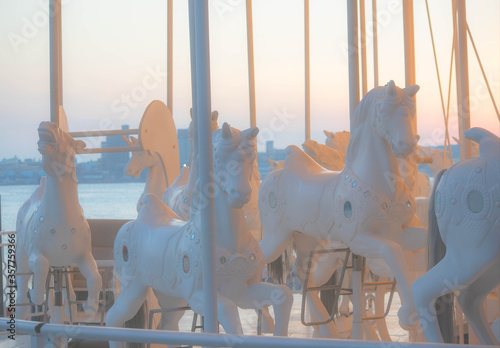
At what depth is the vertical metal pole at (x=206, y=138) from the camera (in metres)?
2.09

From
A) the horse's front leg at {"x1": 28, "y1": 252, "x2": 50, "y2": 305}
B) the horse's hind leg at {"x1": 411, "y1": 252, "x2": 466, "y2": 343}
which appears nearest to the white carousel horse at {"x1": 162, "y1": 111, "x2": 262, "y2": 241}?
the horse's front leg at {"x1": 28, "y1": 252, "x2": 50, "y2": 305}

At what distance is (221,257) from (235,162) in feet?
1.31

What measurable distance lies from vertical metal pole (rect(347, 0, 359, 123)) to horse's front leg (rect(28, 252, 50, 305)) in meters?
1.87

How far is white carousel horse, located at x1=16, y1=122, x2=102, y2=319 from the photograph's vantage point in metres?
3.65

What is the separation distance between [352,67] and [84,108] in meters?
4.67

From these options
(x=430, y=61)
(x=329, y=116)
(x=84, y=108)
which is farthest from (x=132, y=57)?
(x=430, y=61)

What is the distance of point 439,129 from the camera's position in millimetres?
5688

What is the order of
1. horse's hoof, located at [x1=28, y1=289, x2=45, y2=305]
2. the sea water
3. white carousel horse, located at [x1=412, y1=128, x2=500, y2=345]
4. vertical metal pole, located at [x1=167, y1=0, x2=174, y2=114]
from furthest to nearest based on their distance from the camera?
the sea water, vertical metal pole, located at [x1=167, y1=0, x2=174, y2=114], horse's hoof, located at [x1=28, y1=289, x2=45, y2=305], white carousel horse, located at [x1=412, y1=128, x2=500, y2=345]

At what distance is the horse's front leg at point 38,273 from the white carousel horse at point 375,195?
148 cm

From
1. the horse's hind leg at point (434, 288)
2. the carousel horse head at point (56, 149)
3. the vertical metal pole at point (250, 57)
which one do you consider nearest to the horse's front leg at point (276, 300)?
the horse's hind leg at point (434, 288)

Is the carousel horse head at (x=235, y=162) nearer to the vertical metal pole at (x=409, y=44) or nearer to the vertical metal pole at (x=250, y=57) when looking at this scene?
the vertical metal pole at (x=409, y=44)

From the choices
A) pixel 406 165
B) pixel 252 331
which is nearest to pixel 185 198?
pixel 252 331

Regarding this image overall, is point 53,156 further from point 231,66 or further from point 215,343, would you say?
point 231,66

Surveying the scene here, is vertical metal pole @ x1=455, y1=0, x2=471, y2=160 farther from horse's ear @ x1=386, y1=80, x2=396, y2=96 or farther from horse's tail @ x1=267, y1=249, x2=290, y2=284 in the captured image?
horse's tail @ x1=267, y1=249, x2=290, y2=284
